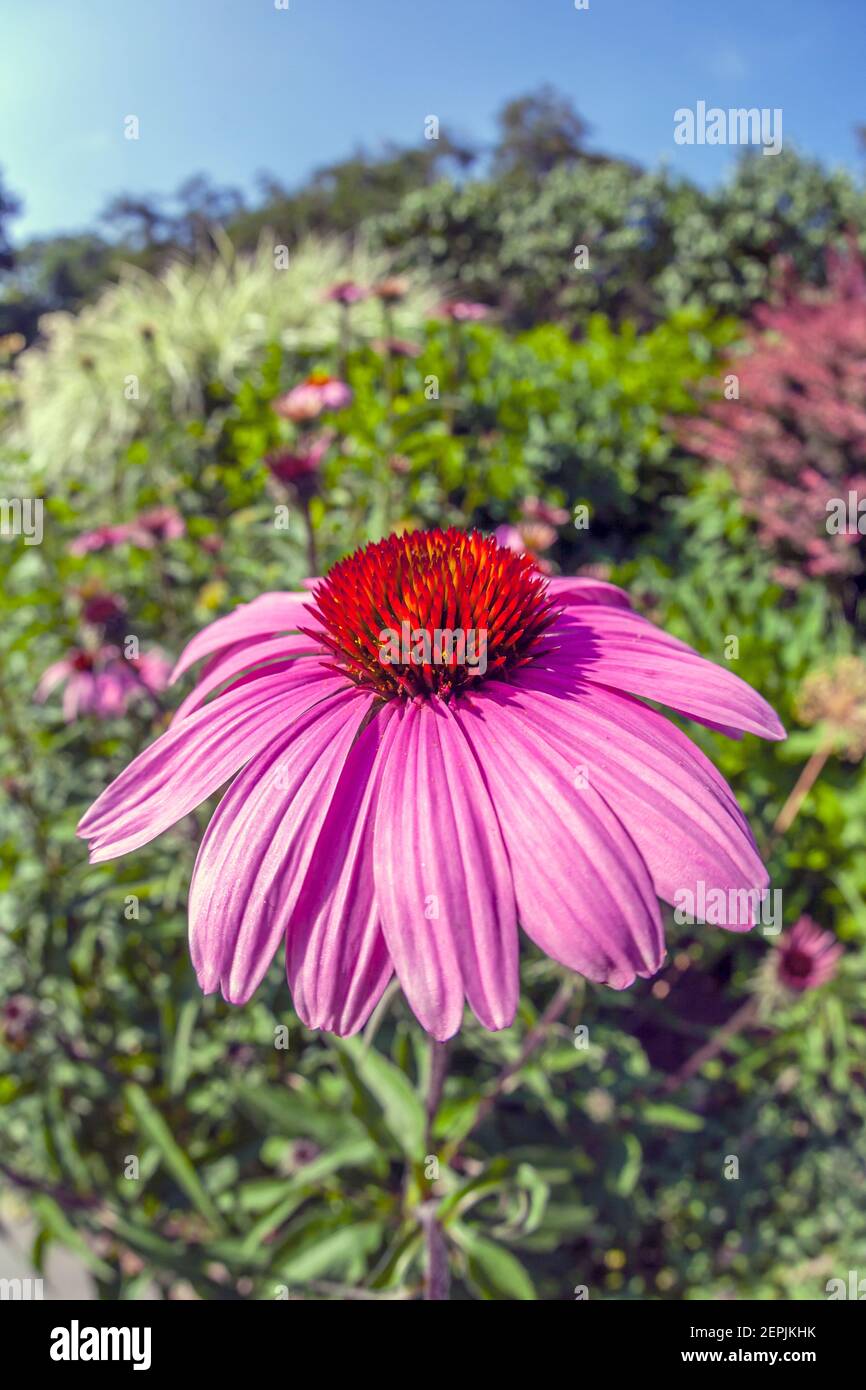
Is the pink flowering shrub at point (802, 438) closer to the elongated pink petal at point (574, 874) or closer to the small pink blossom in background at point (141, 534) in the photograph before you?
the small pink blossom in background at point (141, 534)

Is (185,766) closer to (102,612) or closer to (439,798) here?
(439,798)

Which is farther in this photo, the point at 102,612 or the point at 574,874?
the point at 102,612

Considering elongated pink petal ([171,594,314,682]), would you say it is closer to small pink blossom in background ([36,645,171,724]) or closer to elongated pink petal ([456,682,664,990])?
elongated pink petal ([456,682,664,990])

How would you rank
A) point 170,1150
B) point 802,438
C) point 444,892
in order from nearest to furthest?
point 444,892
point 170,1150
point 802,438

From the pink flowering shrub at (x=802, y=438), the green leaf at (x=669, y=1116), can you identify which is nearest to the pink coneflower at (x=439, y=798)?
the green leaf at (x=669, y=1116)

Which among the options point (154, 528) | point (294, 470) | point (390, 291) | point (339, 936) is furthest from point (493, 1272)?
point (390, 291)

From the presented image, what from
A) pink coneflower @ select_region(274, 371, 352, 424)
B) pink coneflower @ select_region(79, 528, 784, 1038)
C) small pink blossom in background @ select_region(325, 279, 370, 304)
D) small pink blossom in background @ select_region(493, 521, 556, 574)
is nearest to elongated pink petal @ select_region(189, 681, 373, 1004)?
pink coneflower @ select_region(79, 528, 784, 1038)

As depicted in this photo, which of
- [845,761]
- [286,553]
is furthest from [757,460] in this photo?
[286,553]

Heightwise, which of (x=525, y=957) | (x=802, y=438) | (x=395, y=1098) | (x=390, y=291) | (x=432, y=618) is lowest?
(x=395, y=1098)
